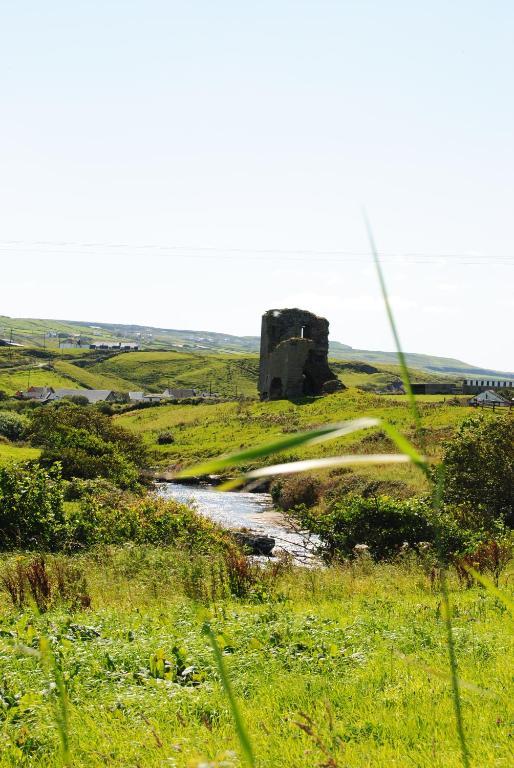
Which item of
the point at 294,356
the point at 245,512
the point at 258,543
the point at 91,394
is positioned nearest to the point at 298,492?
the point at 245,512

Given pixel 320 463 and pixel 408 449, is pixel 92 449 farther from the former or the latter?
pixel 408 449

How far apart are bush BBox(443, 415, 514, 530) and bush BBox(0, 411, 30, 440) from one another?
3817 centimetres

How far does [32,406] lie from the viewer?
90.4 metres

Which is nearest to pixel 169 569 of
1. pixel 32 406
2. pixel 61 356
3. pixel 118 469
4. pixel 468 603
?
pixel 468 603

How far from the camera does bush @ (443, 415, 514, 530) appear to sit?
23.3 m

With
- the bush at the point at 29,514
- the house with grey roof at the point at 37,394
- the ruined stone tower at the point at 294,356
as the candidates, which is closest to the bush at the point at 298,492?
the bush at the point at 29,514

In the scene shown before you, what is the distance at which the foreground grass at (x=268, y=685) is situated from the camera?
191 inches

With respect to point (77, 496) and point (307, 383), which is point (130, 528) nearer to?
point (77, 496)

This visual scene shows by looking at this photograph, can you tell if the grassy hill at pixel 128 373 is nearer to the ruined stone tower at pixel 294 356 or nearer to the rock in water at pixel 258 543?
the ruined stone tower at pixel 294 356

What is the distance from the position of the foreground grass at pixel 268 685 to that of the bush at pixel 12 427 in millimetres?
46615

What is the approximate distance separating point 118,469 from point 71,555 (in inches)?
528

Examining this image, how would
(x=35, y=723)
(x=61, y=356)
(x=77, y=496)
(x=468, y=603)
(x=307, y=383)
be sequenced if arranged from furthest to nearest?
(x=61, y=356) → (x=307, y=383) → (x=77, y=496) → (x=468, y=603) → (x=35, y=723)

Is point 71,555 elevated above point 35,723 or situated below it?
below

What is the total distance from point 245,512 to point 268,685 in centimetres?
2728
